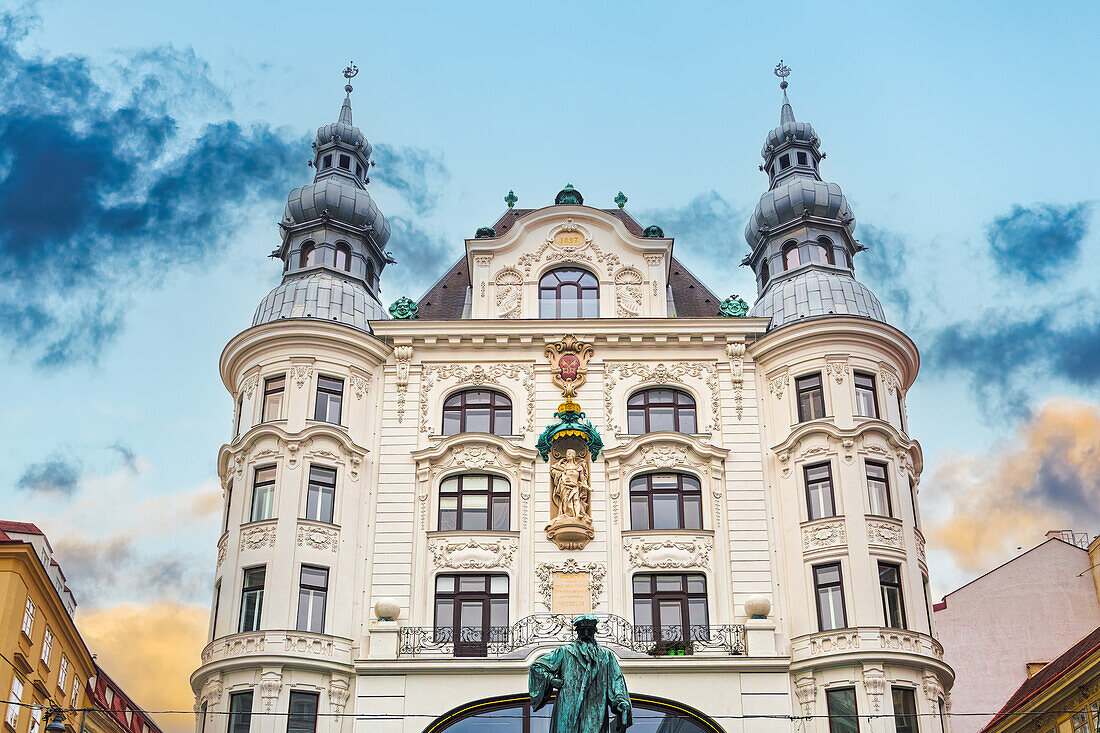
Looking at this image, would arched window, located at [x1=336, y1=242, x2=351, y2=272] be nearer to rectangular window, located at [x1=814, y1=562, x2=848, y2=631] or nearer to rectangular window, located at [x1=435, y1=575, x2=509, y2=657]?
rectangular window, located at [x1=435, y1=575, x2=509, y2=657]

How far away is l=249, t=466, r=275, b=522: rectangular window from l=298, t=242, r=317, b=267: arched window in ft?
25.1

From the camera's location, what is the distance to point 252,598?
3159 cm

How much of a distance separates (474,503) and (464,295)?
8.32 m

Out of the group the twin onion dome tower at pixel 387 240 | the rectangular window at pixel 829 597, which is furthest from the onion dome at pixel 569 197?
the rectangular window at pixel 829 597

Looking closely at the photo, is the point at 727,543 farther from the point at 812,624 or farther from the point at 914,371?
the point at 914,371

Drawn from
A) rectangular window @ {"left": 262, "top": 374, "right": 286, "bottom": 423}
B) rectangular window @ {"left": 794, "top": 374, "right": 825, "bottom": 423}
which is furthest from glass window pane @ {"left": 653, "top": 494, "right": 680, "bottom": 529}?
rectangular window @ {"left": 262, "top": 374, "right": 286, "bottom": 423}

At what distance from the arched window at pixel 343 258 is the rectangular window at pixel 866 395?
15664 mm

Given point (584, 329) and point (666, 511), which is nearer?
point (666, 511)

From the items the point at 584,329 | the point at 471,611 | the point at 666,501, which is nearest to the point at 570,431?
the point at 666,501

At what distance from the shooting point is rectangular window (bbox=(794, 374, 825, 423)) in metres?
34.1

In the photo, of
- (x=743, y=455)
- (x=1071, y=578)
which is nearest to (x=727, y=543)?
(x=743, y=455)

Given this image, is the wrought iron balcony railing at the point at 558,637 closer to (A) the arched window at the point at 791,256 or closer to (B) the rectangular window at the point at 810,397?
(B) the rectangular window at the point at 810,397

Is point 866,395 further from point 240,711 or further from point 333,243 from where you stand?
point 240,711

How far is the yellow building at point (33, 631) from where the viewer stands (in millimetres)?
29969
